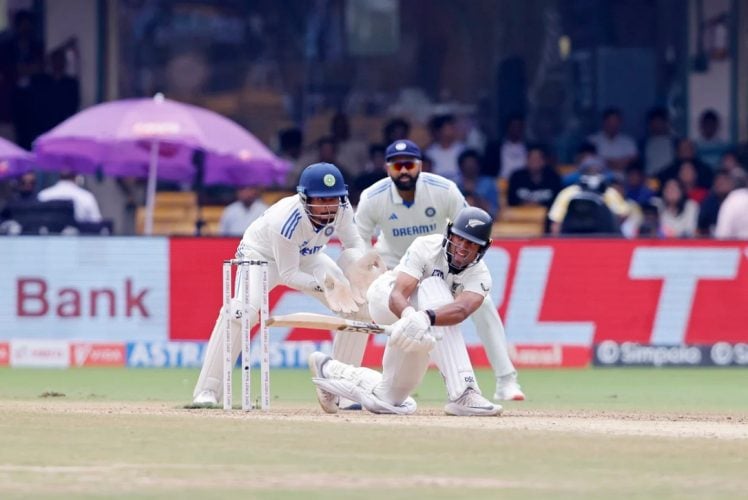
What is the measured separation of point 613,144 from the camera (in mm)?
21406

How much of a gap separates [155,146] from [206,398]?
24.4ft

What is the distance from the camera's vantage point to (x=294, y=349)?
54.3 feet

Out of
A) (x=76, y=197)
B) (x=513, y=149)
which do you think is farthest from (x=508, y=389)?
(x=513, y=149)

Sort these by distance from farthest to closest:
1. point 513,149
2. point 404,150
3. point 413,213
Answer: point 513,149, point 413,213, point 404,150

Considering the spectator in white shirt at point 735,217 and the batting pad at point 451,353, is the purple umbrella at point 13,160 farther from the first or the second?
the batting pad at point 451,353

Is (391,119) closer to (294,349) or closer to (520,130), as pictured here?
(520,130)

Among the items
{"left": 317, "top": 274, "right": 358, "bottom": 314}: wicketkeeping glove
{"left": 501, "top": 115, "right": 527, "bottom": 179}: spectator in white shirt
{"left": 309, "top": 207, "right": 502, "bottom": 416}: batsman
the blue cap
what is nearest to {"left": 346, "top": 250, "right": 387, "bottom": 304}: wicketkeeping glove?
{"left": 317, "top": 274, "right": 358, "bottom": 314}: wicketkeeping glove

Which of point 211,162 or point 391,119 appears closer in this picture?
point 211,162

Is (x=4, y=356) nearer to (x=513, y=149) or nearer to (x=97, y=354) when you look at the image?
(x=97, y=354)

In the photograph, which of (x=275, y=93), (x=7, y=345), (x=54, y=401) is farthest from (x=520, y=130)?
(x=54, y=401)

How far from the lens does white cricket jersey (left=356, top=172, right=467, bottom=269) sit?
12367 mm

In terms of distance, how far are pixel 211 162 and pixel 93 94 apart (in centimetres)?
300

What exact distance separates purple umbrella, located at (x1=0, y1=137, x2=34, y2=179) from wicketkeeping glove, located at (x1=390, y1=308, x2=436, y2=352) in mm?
8993

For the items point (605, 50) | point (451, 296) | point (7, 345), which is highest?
point (605, 50)
